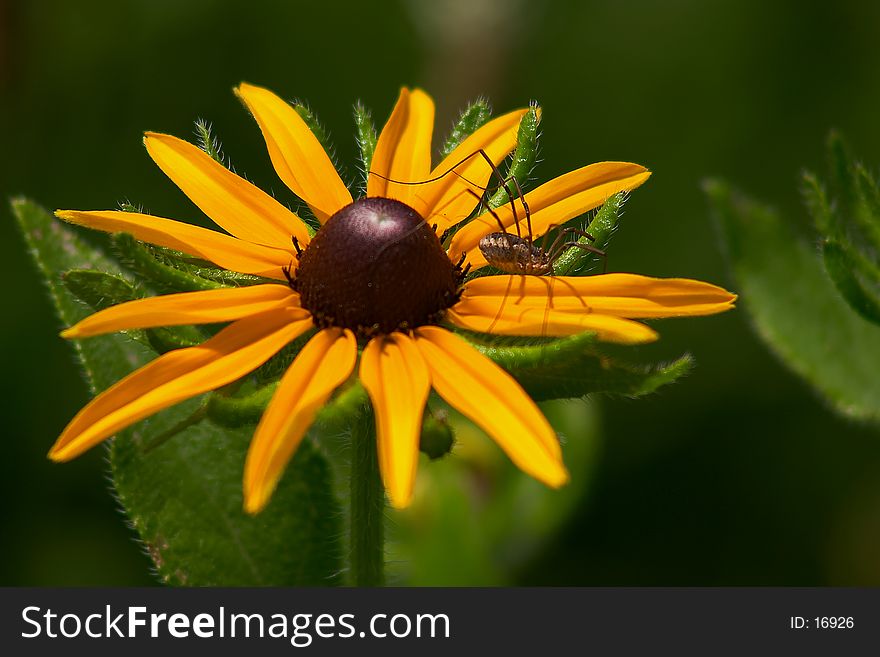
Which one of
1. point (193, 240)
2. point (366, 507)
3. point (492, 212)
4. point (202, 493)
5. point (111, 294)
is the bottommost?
point (366, 507)

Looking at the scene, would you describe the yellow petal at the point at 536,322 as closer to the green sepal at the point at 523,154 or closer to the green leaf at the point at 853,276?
the green sepal at the point at 523,154

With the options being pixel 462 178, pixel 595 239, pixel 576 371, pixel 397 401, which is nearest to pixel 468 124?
pixel 462 178

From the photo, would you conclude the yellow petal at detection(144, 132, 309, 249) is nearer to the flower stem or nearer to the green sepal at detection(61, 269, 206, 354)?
the green sepal at detection(61, 269, 206, 354)

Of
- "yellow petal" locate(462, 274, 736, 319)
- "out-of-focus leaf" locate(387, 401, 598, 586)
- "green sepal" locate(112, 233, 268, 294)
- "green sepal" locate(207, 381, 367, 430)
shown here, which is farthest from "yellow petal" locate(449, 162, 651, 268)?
"out-of-focus leaf" locate(387, 401, 598, 586)

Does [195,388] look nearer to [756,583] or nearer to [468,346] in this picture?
[468,346]

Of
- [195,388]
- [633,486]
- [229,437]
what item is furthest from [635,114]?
[195,388]

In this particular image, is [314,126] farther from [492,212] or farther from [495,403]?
[495,403]

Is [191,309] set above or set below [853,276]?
below
